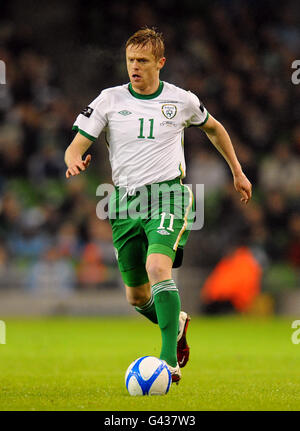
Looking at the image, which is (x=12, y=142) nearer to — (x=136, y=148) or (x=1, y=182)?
(x=1, y=182)

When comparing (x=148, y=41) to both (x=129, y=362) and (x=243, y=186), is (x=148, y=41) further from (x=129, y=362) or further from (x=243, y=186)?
(x=129, y=362)

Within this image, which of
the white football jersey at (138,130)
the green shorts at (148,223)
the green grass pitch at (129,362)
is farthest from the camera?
the white football jersey at (138,130)

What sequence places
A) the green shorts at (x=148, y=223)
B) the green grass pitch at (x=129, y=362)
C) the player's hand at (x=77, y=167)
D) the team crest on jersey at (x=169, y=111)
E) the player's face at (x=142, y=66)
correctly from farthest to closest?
the team crest on jersey at (x=169, y=111), the player's face at (x=142, y=66), the green shorts at (x=148, y=223), the player's hand at (x=77, y=167), the green grass pitch at (x=129, y=362)

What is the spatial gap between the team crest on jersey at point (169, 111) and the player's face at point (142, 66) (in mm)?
183

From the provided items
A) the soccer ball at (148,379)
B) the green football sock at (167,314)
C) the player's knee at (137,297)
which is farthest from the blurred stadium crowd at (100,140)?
the soccer ball at (148,379)

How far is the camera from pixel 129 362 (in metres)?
8.29

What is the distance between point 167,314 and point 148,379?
58 centimetres

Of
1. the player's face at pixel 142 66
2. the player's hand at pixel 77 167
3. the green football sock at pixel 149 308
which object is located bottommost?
the green football sock at pixel 149 308

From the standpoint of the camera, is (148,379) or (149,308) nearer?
(148,379)

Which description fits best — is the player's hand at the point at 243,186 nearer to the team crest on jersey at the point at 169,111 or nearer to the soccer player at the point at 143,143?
the soccer player at the point at 143,143

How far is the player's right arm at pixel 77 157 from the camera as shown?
602 cm

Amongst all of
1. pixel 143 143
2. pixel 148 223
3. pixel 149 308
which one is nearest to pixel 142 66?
pixel 143 143
